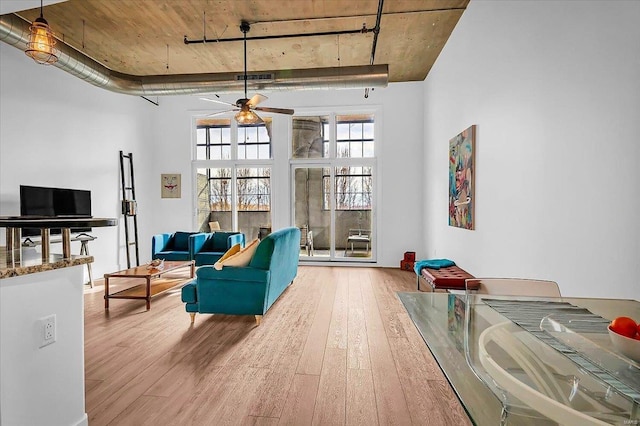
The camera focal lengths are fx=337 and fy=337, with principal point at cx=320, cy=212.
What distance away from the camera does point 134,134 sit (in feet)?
23.1

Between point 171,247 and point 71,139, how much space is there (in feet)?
8.17

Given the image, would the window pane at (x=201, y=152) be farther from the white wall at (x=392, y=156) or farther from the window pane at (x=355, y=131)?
the window pane at (x=355, y=131)

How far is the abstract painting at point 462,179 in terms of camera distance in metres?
4.07

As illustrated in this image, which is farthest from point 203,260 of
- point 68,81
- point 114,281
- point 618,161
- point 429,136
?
point 618,161

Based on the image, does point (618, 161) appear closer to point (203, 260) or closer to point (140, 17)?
point (140, 17)

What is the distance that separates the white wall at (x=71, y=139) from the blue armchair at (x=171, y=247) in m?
0.91

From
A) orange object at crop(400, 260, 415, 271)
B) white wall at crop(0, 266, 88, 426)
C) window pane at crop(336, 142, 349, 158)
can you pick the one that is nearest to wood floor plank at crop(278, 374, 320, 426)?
white wall at crop(0, 266, 88, 426)

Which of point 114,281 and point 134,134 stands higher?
point 134,134

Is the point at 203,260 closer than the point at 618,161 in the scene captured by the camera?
No

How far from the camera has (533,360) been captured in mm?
973

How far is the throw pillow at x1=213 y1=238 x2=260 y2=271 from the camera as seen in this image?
3.62m

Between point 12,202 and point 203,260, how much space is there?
2.78m

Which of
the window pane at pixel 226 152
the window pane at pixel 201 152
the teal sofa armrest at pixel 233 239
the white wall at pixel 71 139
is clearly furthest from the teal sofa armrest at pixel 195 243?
the window pane at pixel 201 152

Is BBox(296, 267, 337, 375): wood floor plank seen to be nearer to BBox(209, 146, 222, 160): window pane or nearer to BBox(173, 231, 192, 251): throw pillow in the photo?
BBox(173, 231, 192, 251): throw pillow
